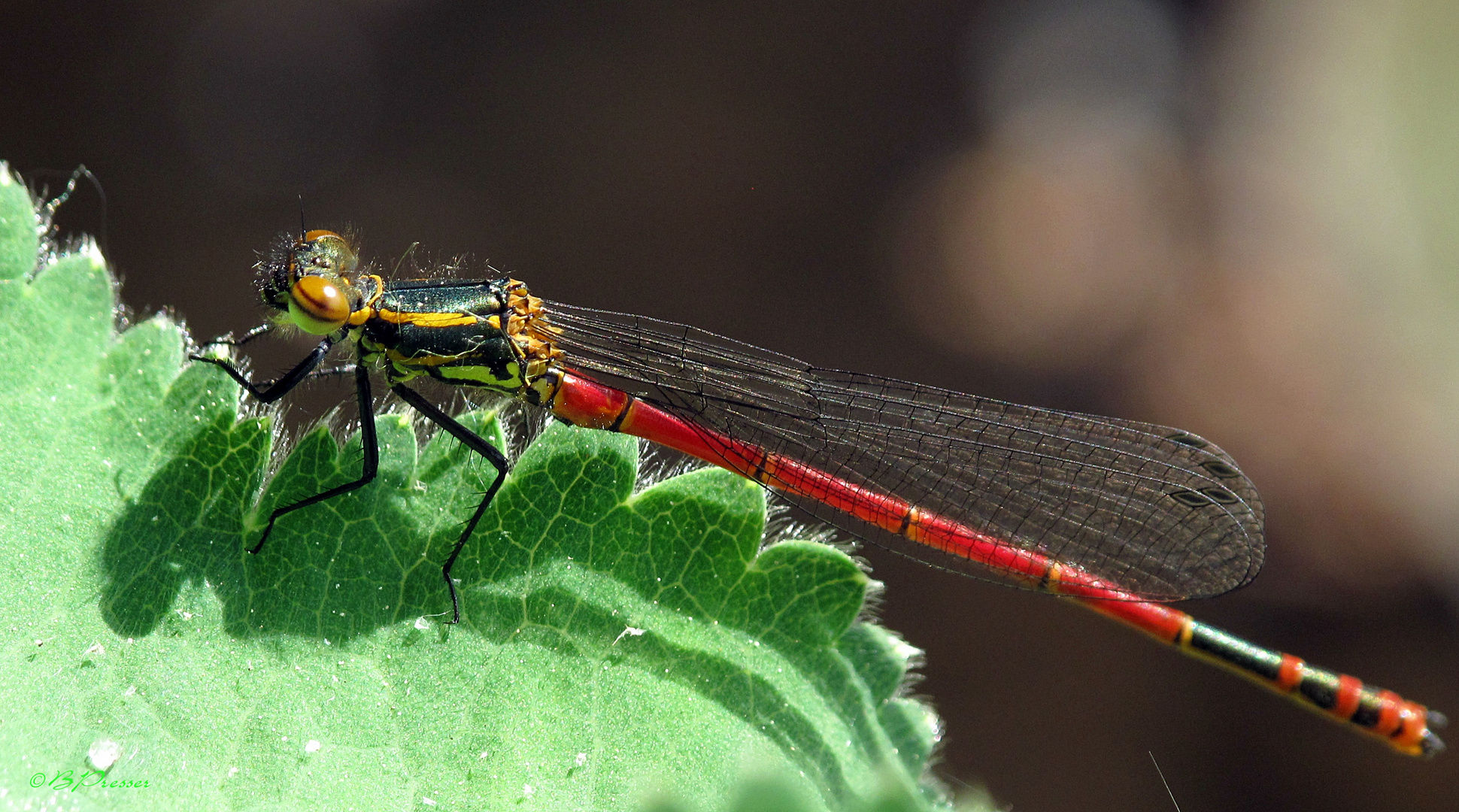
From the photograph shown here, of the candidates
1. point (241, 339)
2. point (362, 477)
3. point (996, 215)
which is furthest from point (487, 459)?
point (996, 215)

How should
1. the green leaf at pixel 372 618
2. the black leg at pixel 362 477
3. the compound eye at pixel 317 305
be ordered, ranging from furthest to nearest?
1. the compound eye at pixel 317 305
2. the black leg at pixel 362 477
3. the green leaf at pixel 372 618

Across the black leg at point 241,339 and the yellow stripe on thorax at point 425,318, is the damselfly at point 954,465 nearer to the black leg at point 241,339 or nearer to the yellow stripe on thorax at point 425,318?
the yellow stripe on thorax at point 425,318

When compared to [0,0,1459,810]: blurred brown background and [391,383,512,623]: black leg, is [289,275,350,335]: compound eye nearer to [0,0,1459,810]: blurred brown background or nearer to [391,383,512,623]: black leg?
[391,383,512,623]: black leg

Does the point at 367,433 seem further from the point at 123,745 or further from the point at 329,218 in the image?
the point at 329,218

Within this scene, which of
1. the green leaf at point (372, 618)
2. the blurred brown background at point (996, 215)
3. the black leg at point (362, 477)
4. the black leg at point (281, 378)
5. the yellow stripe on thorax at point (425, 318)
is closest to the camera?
the green leaf at point (372, 618)

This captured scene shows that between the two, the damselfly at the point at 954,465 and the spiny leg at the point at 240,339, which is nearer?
the spiny leg at the point at 240,339

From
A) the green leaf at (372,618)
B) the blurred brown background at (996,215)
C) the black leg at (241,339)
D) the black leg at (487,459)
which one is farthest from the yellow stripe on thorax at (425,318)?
the blurred brown background at (996,215)

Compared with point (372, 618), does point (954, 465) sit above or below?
above

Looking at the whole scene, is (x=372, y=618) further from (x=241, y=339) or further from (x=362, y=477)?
(x=241, y=339)
